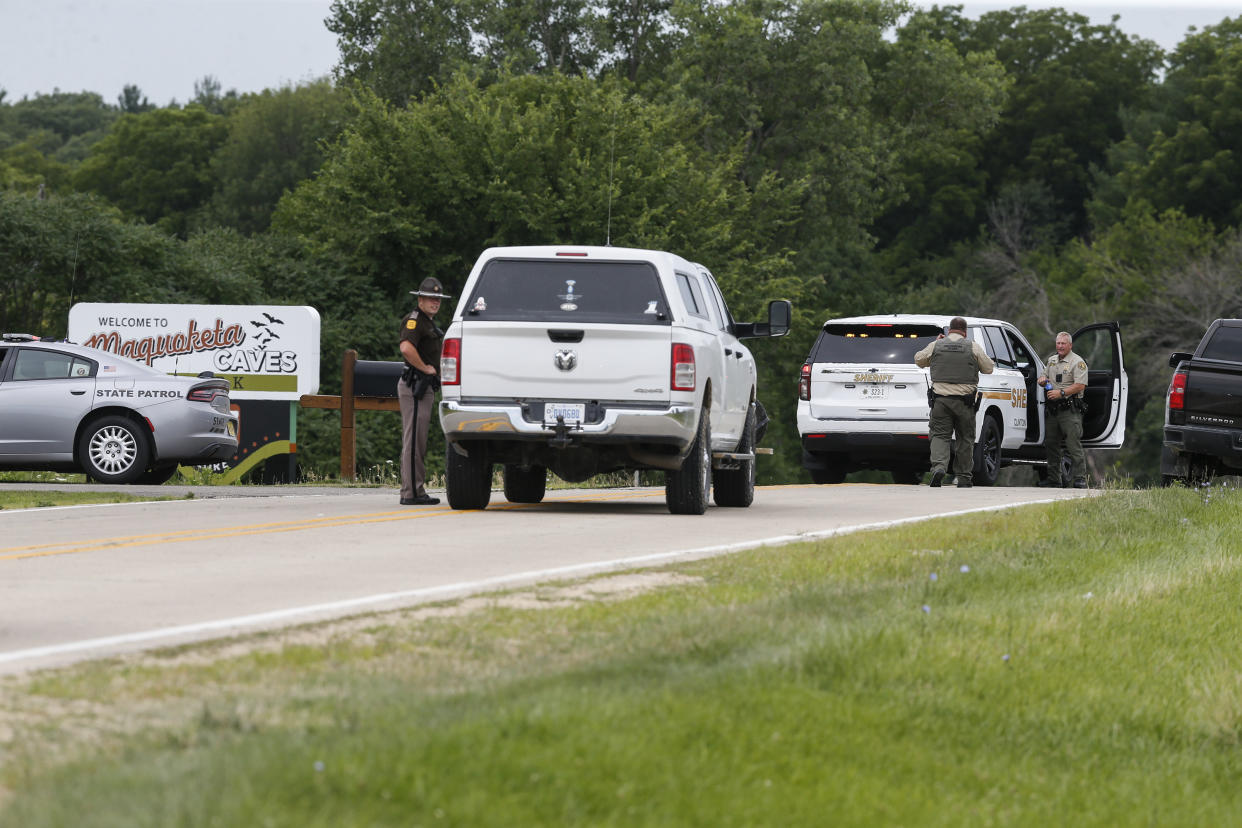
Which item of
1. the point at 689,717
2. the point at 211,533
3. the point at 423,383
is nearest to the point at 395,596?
the point at 689,717

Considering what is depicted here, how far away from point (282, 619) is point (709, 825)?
3.21 meters

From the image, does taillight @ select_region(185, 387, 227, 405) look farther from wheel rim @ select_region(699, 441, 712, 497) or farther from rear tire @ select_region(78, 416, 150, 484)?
wheel rim @ select_region(699, 441, 712, 497)

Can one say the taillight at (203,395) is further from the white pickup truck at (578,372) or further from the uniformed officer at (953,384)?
the uniformed officer at (953,384)

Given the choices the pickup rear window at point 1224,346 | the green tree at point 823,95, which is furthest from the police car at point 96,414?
the green tree at point 823,95

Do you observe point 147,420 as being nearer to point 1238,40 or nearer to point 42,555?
point 42,555

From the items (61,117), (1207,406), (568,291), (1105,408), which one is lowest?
(1105,408)

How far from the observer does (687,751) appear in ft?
18.5

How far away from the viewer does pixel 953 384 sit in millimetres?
20984

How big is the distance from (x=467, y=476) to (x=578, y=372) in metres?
1.52

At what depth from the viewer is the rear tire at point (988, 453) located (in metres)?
22.6

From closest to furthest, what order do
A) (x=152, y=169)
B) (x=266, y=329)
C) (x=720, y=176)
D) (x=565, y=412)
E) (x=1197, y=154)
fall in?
1. (x=565, y=412)
2. (x=266, y=329)
3. (x=720, y=176)
4. (x=1197, y=154)
5. (x=152, y=169)

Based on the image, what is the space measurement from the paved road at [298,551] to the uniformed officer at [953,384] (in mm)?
3097

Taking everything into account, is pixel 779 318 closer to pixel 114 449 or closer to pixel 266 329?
pixel 114 449

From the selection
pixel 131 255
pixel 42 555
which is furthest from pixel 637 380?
pixel 131 255
